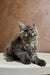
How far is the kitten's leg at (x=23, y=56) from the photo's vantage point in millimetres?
979

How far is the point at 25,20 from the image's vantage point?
1.48 meters

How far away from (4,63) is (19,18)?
56 centimetres

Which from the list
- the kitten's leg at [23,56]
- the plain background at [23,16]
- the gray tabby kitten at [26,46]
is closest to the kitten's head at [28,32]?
the gray tabby kitten at [26,46]

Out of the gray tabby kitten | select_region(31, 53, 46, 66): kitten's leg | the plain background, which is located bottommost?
select_region(31, 53, 46, 66): kitten's leg

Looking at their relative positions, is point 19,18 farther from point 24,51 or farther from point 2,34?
point 24,51

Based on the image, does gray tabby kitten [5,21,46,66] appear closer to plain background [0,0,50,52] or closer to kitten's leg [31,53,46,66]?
kitten's leg [31,53,46,66]

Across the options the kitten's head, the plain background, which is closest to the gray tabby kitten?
the kitten's head

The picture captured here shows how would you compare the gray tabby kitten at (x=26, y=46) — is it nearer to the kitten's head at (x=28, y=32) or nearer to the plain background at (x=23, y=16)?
the kitten's head at (x=28, y=32)

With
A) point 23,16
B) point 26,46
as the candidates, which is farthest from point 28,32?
point 23,16

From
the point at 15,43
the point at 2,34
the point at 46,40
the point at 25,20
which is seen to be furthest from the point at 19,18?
the point at 15,43

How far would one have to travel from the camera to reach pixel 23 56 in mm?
A: 994

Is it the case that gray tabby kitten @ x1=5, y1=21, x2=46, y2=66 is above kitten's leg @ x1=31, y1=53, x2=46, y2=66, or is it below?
above

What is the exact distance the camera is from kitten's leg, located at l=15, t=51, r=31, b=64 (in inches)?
38.5

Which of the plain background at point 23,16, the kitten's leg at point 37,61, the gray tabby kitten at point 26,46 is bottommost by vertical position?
the kitten's leg at point 37,61
